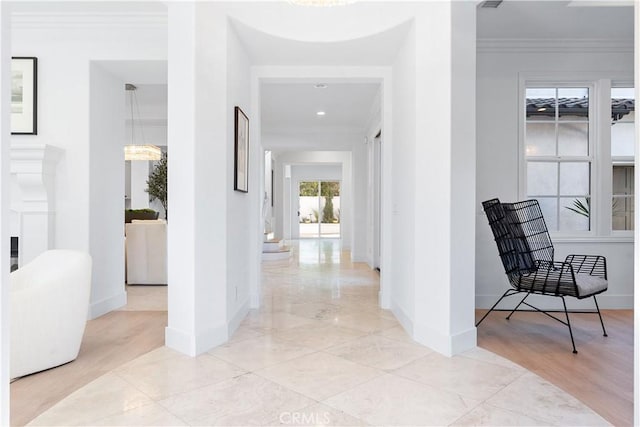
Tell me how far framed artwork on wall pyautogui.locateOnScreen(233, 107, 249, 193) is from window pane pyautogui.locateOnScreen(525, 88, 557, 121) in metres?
2.83

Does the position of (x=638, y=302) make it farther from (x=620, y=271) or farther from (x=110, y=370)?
(x=620, y=271)

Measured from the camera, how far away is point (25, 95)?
356 centimetres

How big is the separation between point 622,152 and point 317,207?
33.1ft

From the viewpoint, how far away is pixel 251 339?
3.05 m

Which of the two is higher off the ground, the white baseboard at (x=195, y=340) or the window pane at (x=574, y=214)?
the window pane at (x=574, y=214)

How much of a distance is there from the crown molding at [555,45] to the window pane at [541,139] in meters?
0.73

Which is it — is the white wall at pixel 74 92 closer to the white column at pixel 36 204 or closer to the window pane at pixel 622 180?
the white column at pixel 36 204

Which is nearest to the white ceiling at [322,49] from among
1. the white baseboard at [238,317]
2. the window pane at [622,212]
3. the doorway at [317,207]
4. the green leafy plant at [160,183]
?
the white baseboard at [238,317]

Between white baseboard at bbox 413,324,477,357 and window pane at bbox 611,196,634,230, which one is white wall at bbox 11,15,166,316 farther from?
window pane at bbox 611,196,634,230

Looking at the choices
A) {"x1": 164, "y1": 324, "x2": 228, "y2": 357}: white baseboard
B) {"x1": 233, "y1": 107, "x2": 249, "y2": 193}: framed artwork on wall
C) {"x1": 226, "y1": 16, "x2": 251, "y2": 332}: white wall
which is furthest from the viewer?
{"x1": 233, "y1": 107, "x2": 249, "y2": 193}: framed artwork on wall

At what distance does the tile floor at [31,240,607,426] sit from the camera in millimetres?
1899

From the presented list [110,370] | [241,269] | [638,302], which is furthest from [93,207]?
[638,302]

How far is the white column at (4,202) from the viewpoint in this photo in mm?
1425

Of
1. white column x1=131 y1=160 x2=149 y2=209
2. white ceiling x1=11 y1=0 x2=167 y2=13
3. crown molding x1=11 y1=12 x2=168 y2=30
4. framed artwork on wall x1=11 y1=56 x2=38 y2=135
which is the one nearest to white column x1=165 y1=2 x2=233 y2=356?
white ceiling x1=11 y1=0 x2=167 y2=13
